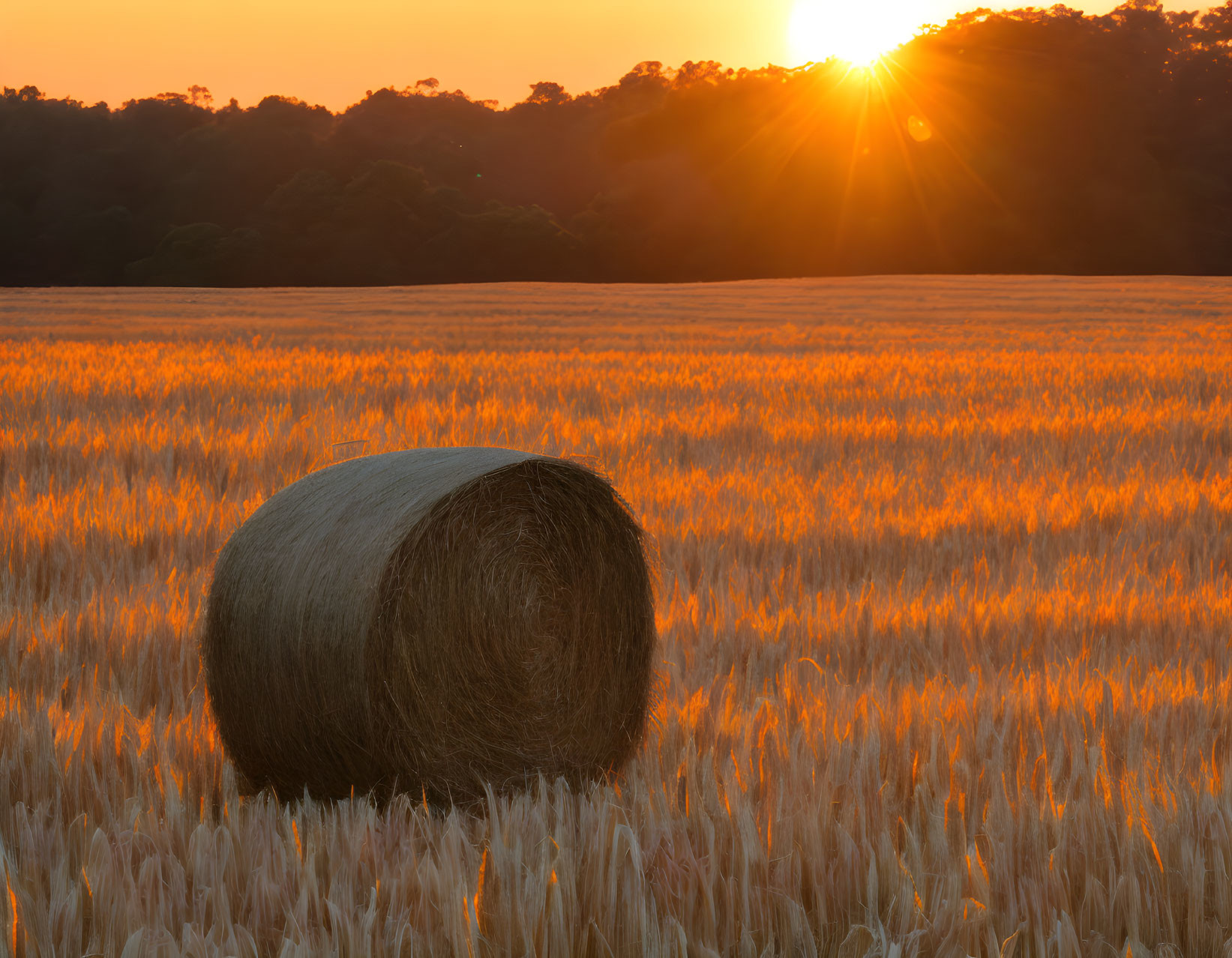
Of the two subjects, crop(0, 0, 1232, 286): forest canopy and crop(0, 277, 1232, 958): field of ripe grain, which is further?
crop(0, 0, 1232, 286): forest canopy

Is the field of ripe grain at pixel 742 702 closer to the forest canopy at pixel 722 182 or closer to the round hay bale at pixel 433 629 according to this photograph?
the round hay bale at pixel 433 629

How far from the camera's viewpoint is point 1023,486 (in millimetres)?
7332

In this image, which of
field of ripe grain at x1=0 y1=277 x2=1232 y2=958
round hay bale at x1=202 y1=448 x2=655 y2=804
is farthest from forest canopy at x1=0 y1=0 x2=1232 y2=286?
round hay bale at x1=202 y1=448 x2=655 y2=804

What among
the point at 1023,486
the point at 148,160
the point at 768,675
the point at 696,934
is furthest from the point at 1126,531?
the point at 148,160

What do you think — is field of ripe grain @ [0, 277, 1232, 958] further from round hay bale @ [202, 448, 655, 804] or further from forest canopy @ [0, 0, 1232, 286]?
forest canopy @ [0, 0, 1232, 286]

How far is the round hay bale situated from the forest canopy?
233 feet

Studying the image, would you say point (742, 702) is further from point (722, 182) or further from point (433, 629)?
point (722, 182)

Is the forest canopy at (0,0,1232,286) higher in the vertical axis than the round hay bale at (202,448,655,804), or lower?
higher

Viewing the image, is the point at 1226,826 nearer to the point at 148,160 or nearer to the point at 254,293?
the point at 254,293

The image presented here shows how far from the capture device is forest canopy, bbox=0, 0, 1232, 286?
74.1 meters

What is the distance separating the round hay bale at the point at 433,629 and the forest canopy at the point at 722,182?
70885mm

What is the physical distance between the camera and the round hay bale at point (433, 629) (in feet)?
9.59

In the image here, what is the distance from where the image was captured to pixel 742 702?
11.8 feet

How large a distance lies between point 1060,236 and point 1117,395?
7327 centimetres
